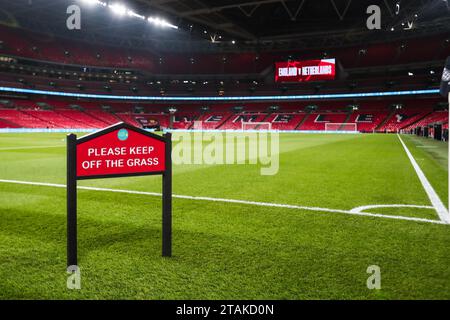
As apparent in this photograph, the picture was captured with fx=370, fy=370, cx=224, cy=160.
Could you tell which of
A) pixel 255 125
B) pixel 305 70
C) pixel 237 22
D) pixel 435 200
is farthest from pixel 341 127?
pixel 435 200

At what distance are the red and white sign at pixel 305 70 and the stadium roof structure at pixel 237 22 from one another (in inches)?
137

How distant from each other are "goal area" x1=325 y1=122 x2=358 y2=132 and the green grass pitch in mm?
52931

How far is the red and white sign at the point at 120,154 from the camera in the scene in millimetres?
2930

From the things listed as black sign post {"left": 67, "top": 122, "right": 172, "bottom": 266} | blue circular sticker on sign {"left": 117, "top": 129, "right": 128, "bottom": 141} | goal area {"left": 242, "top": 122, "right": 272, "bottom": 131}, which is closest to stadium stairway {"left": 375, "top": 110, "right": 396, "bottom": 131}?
goal area {"left": 242, "top": 122, "right": 272, "bottom": 131}

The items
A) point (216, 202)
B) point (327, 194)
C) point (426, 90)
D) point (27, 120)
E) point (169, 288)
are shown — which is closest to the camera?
point (169, 288)

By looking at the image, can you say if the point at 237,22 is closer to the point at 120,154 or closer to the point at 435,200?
the point at 435,200

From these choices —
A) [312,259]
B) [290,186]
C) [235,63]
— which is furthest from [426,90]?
[312,259]

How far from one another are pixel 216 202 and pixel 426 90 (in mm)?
60184

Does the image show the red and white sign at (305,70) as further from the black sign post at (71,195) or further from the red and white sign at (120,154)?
the black sign post at (71,195)

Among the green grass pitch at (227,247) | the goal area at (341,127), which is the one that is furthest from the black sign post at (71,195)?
Answer: the goal area at (341,127)

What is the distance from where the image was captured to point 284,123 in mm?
63344

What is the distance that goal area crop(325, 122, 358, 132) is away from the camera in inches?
2252

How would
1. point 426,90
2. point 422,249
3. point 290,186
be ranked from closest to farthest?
1. point 422,249
2. point 290,186
3. point 426,90

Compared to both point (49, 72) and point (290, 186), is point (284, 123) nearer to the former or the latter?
point (49, 72)
